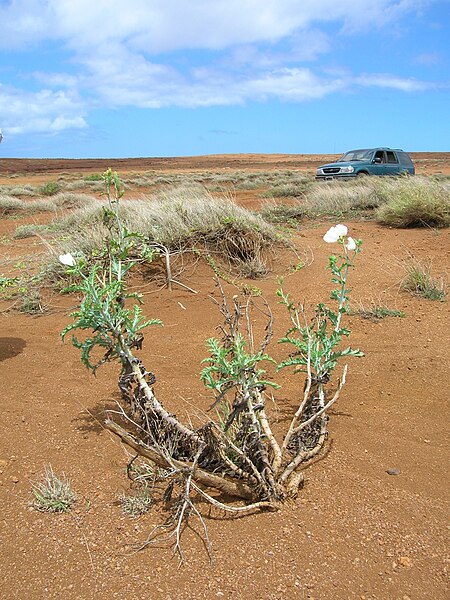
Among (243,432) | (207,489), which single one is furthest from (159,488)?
(243,432)

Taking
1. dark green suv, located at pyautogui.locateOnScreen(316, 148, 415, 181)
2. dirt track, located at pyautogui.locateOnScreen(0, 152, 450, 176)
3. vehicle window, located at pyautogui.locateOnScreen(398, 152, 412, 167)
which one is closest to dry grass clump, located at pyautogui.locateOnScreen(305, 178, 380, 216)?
dark green suv, located at pyautogui.locateOnScreen(316, 148, 415, 181)

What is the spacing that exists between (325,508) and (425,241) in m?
6.65

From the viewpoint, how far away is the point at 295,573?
213 cm

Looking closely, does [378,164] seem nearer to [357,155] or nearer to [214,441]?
[357,155]

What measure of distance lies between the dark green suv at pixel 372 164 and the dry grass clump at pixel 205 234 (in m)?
8.57

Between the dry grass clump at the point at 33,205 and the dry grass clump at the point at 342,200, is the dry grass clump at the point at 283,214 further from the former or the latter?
the dry grass clump at the point at 33,205

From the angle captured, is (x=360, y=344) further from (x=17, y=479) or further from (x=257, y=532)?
(x=17, y=479)

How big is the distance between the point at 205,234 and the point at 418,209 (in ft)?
13.8

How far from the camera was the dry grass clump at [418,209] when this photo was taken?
930 cm

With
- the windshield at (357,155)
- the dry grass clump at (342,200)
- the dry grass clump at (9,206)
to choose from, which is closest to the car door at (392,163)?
the windshield at (357,155)

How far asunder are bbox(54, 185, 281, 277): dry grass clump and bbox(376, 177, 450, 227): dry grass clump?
121 inches

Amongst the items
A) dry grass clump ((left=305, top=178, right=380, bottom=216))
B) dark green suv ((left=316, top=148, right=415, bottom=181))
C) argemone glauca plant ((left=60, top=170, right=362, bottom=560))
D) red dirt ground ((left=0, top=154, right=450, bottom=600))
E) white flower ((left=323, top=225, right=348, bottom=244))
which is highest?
dark green suv ((left=316, top=148, right=415, bottom=181))

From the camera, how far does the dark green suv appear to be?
15.2 meters

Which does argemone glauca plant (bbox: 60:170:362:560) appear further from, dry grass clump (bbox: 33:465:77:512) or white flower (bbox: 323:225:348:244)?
dry grass clump (bbox: 33:465:77:512)
